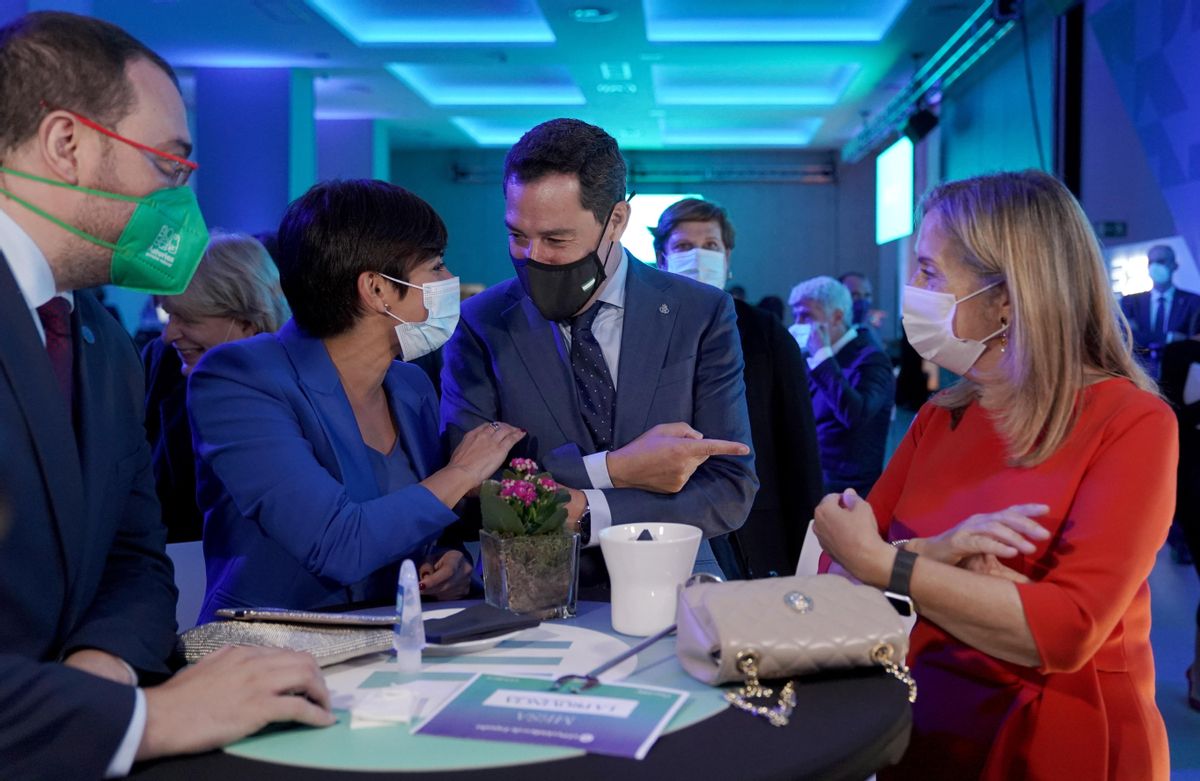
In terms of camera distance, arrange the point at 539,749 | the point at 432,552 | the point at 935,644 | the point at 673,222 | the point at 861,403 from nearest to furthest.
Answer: the point at 539,749 → the point at 935,644 → the point at 432,552 → the point at 673,222 → the point at 861,403

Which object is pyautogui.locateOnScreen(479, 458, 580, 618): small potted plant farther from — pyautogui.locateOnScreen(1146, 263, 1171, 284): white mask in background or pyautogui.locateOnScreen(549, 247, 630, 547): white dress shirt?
pyautogui.locateOnScreen(1146, 263, 1171, 284): white mask in background

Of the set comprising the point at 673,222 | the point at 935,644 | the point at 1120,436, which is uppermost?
the point at 673,222

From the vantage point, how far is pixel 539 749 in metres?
1.08

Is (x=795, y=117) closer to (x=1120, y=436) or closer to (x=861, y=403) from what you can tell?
(x=861, y=403)

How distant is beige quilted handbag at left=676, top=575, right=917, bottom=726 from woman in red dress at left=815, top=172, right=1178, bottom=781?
0.34 meters

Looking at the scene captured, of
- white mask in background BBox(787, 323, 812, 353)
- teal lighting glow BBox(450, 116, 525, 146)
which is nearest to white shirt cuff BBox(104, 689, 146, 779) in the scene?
white mask in background BBox(787, 323, 812, 353)

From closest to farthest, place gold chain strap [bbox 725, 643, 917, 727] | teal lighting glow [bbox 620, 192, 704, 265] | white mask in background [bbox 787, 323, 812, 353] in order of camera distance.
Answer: gold chain strap [bbox 725, 643, 917, 727]
white mask in background [bbox 787, 323, 812, 353]
teal lighting glow [bbox 620, 192, 704, 265]

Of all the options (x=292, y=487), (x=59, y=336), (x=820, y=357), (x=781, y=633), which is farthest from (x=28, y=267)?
(x=820, y=357)

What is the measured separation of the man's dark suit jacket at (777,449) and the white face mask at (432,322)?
1421 mm

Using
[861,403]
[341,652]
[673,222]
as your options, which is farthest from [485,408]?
[861,403]

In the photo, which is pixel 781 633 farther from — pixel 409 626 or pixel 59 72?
pixel 59 72

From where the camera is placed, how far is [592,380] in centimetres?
225

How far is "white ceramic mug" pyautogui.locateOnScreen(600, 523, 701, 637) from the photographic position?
146 centimetres

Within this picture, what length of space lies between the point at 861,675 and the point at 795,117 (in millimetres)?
13759
